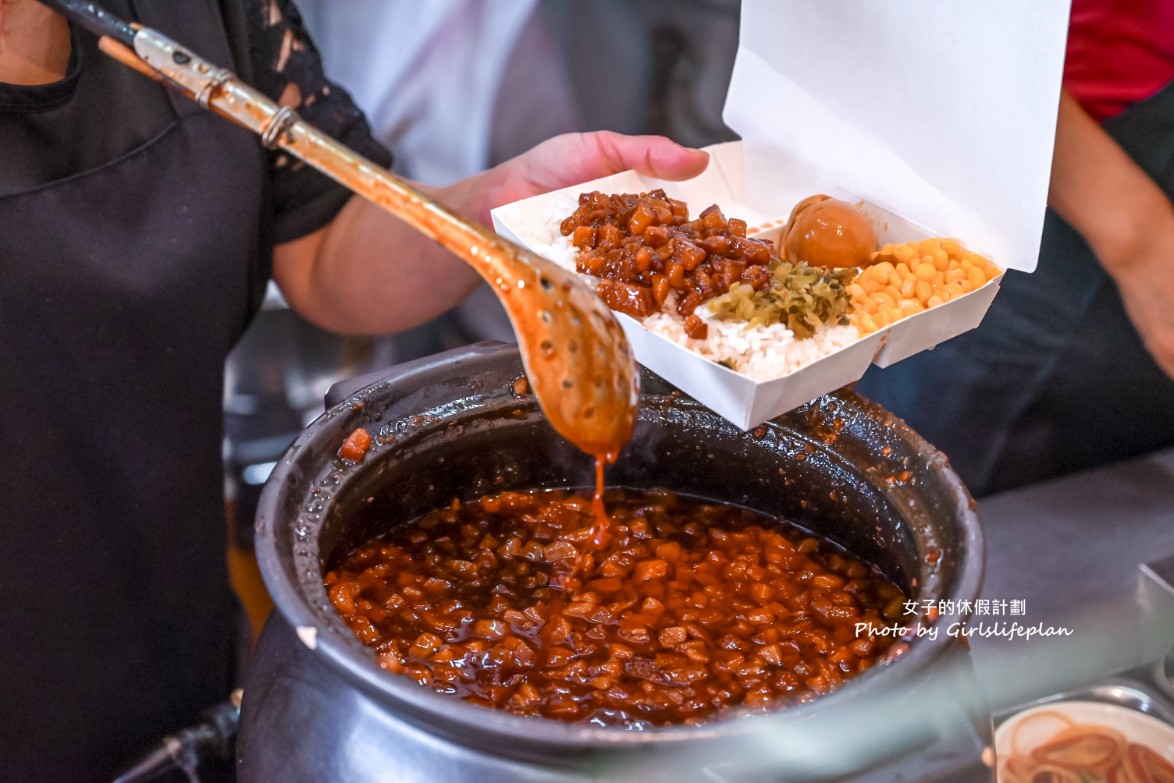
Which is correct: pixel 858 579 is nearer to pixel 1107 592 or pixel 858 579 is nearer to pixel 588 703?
pixel 588 703

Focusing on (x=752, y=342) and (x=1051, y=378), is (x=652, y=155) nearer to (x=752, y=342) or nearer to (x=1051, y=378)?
(x=752, y=342)

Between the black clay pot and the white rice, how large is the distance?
0.12 metres

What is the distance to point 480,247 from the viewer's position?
1.03 m

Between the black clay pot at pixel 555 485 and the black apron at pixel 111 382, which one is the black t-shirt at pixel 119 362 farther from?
the black clay pot at pixel 555 485

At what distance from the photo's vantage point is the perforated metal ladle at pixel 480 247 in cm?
102

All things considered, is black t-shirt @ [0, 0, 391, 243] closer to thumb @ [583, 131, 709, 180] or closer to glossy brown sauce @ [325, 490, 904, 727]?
thumb @ [583, 131, 709, 180]

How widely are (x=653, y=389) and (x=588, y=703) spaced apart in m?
0.49

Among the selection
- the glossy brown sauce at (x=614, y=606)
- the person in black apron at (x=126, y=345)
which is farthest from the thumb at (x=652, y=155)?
the glossy brown sauce at (x=614, y=606)

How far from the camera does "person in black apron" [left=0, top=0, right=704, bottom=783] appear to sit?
149 cm

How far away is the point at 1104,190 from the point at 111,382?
215 cm

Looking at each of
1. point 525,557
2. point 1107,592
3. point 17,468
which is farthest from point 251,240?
point 1107,592

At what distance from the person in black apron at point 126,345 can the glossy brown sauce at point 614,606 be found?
22.0 inches

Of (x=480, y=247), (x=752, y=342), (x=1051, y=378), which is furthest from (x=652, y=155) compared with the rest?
(x=1051, y=378)

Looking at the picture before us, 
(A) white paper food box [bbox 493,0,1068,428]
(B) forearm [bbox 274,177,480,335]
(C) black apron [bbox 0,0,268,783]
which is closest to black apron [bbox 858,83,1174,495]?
(A) white paper food box [bbox 493,0,1068,428]
